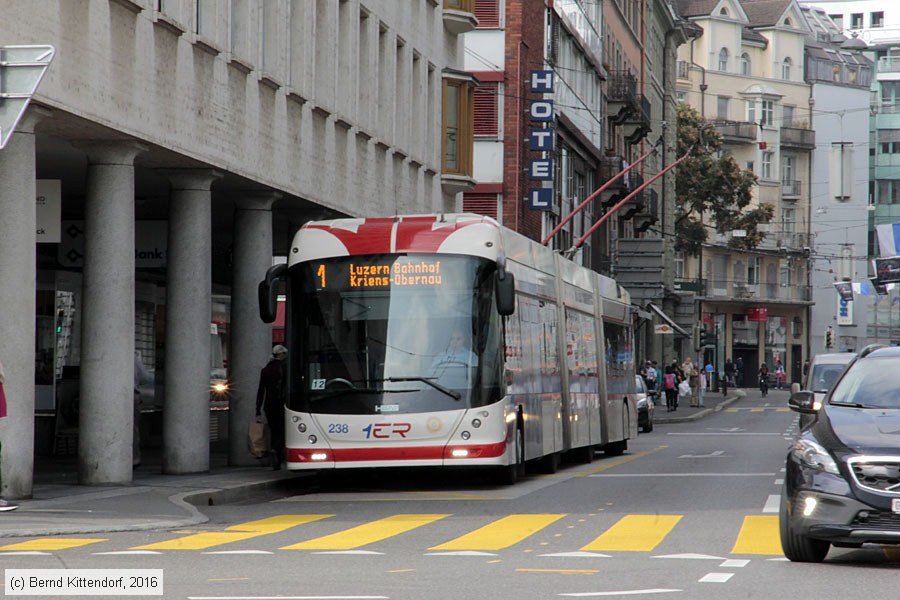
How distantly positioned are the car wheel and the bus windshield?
8.70 meters

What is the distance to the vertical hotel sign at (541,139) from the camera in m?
52.8

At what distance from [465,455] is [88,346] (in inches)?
181

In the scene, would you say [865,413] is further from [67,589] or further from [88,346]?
[88,346]

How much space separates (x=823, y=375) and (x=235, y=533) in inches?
631

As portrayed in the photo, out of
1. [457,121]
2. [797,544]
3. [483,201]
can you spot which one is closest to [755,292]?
[483,201]

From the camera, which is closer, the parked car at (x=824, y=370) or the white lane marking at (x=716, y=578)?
the white lane marking at (x=716, y=578)

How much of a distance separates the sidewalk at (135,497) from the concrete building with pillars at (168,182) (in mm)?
627

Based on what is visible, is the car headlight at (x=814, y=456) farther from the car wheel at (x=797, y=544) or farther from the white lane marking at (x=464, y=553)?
the white lane marking at (x=464, y=553)

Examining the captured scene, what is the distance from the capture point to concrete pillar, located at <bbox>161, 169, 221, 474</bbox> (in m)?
24.0

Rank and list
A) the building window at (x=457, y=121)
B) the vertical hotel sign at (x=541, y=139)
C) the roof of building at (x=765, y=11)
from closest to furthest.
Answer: the building window at (x=457, y=121) < the vertical hotel sign at (x=541, y=139) < the roof of building at (x=765, y=11)

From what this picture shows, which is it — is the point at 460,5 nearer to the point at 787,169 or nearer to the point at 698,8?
the point at 698,8

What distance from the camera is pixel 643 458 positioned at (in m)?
31.3

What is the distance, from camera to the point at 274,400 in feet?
80.9

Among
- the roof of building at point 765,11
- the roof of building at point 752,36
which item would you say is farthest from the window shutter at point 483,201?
the roof of building at point 765,11
